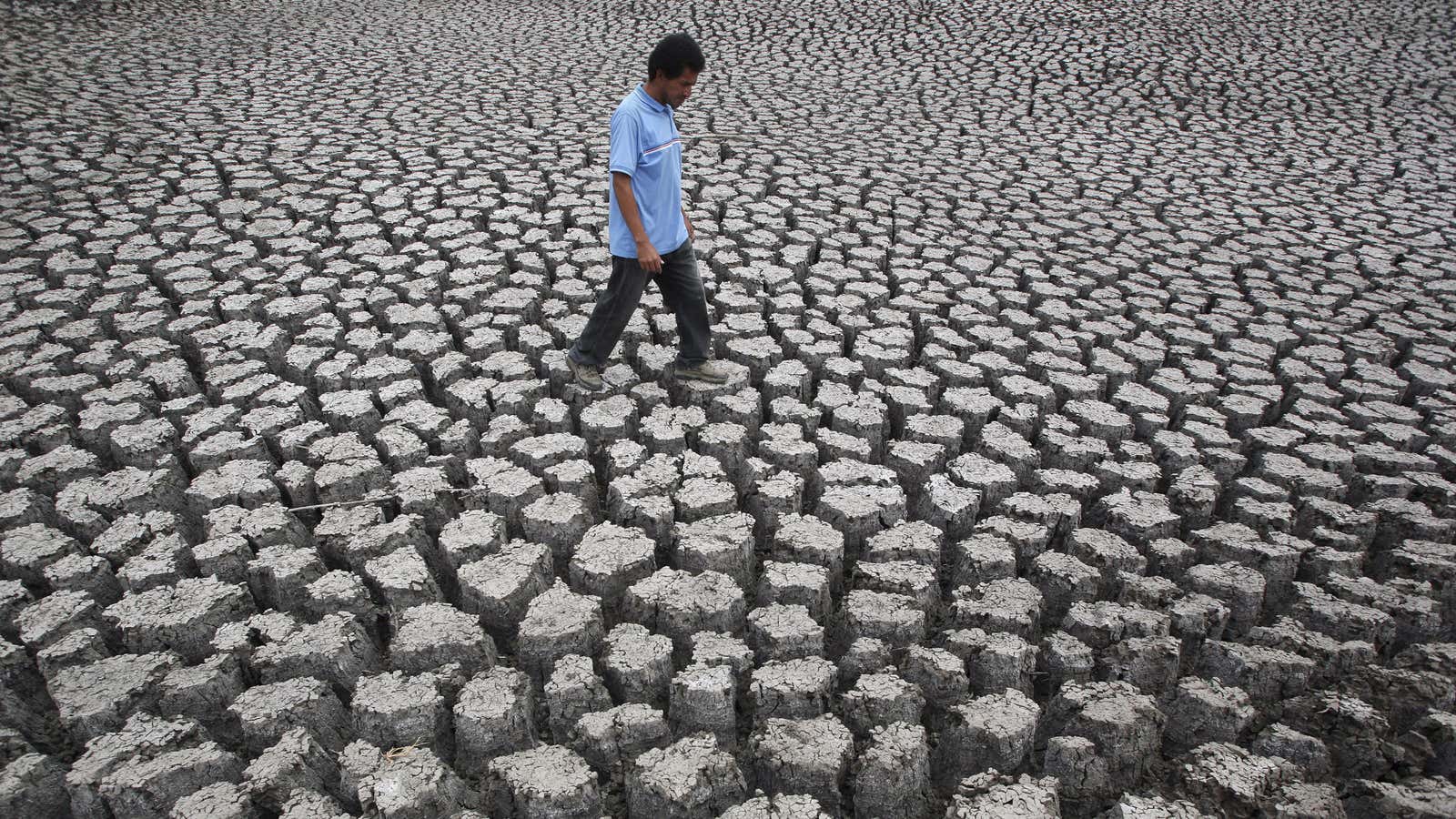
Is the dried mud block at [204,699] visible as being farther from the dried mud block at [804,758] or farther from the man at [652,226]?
the man at [652,226]

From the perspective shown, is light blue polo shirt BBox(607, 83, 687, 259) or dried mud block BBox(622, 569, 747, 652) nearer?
dried mud block BBox(622, 569, 747, 652)

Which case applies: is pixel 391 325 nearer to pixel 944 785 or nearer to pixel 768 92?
pixel 944 785

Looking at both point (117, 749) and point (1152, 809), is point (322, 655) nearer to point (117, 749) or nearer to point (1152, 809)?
point (117, 749)

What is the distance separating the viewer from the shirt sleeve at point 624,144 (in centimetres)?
288

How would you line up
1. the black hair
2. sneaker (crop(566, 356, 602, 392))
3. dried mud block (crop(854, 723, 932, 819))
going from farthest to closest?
sneaker (crop(566, 356, 602, 392))
the black hair
dried mud block (crop(854, 723, 932, 819))

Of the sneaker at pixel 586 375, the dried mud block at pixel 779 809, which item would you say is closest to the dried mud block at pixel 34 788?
the dried mud block at pixel 779 809

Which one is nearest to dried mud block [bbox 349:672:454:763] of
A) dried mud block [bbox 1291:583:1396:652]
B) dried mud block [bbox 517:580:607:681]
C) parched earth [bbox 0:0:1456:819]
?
parched earth [bbox 0:0:1456:819]

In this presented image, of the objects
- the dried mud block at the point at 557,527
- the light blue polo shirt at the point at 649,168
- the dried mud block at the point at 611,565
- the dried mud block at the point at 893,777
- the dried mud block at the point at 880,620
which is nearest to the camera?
the dried mud block at the point at 893,777

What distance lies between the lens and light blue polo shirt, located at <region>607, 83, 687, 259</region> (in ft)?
9.48

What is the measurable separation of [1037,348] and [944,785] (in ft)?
6.96

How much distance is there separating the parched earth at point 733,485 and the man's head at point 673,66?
3.46 feet

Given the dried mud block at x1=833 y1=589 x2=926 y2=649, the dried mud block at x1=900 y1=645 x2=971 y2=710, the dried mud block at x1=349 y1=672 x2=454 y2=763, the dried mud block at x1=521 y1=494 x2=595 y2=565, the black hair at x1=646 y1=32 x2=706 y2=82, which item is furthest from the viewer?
the black hair at x1=646 y1=32 x2=706 y2=82

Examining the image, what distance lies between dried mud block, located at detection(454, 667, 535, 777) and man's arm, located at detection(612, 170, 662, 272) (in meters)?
1.50

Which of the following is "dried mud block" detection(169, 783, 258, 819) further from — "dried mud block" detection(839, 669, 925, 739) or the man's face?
the man's face
